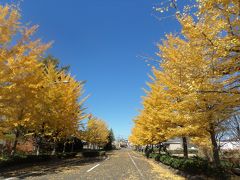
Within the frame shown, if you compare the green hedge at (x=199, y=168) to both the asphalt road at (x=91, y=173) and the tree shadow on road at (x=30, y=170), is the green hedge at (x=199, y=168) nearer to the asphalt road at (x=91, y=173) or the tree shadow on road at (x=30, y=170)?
the asphalt road at (x=91, y=173)

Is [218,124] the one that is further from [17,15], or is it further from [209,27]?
[17,15]

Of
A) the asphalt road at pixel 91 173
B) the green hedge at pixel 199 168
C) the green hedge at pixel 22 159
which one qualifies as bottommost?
the asphalt road at pixel 91 173

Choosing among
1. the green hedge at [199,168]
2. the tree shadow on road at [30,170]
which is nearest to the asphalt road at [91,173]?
the tree shadow on road at [30,170]

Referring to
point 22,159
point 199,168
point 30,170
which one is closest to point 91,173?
point 30,170

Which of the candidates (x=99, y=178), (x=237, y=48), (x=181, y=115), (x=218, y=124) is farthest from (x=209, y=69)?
(x=99, y=178)

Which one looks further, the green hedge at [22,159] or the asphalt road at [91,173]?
the green hedge at [22,159]

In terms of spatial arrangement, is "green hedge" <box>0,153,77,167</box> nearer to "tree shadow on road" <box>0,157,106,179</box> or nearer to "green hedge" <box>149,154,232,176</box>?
"tree shadow on road" <box>0,157,106,179</box>

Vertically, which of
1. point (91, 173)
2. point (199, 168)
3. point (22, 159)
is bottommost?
point (91, 173)

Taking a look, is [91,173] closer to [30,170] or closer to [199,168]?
[30,170]

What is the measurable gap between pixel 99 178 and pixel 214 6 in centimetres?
939

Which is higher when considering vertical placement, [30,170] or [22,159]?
[22,159]

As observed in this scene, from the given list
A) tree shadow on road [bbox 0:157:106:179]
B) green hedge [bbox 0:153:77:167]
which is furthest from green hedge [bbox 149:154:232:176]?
green hedge [bbox 0:153:77:167]

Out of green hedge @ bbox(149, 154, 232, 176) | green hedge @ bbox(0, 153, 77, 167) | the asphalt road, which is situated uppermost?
green hedge @ bbox(0, 153, 77, 167)

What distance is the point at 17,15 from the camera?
12992 mm
